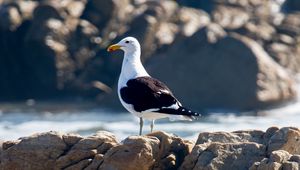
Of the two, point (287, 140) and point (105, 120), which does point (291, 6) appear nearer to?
point (105, 120)

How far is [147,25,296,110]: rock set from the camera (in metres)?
24.3

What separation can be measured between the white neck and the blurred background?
7.78 meters

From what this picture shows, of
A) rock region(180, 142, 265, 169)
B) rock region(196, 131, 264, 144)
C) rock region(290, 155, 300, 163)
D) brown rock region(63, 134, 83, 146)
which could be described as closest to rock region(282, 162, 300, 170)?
rock region(290, 155, 300, 163)

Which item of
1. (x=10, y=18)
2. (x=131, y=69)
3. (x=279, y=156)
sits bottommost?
(x=279, y=156)

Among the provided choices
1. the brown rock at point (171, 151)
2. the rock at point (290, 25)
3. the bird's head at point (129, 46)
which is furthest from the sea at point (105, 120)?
the brown rock at point (171, 151)

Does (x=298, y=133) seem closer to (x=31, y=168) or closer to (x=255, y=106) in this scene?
(x=31, y=168)

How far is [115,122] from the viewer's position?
76.3 ft

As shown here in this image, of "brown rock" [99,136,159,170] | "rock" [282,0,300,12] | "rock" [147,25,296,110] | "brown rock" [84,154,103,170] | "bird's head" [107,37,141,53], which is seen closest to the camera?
"brown rock" [99,136,159,170]

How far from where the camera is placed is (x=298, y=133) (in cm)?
1044

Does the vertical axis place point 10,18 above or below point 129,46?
above

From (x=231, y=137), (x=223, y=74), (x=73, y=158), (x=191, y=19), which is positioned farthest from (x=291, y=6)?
(x=73, y=158)

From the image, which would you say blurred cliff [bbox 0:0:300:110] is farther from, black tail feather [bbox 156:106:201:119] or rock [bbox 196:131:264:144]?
rock [bbox 196:131:264:144]

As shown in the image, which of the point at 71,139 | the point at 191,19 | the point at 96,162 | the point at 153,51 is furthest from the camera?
the point at 191,19

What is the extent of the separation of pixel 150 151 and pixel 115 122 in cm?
1304
